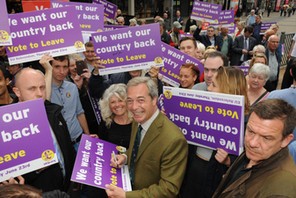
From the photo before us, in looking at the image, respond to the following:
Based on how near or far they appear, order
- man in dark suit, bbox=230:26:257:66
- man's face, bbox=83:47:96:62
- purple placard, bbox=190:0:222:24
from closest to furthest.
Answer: man's face, bbox=83:47:96:62
man in dark suit, bbox=230:26:257:66
purple placard, bbox=190:0:222:24

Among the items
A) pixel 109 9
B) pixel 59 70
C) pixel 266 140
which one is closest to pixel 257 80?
pixel 266 140

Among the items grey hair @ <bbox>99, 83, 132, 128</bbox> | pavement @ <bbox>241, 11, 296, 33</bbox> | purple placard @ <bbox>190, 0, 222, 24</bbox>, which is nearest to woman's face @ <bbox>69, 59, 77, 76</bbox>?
grey hair @ <bbox>99, 83, 132, 128</bbox>

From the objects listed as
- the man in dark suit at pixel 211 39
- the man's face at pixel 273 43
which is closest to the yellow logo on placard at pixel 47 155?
the man's face at pixel 273 43

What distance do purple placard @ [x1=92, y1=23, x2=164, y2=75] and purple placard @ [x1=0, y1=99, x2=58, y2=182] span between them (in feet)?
5.84

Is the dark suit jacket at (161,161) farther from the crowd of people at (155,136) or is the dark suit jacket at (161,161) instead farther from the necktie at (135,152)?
the necktie at (135,152)

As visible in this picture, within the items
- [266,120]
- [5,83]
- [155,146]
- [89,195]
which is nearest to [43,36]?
[5,83]

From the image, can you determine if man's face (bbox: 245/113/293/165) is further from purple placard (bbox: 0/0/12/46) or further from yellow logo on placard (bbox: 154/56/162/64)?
purple placard (bbox: 0/0/12/46)

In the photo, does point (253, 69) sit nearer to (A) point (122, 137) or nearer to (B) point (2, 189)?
(A) point (122, 137)

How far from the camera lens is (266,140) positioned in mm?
→ 1711

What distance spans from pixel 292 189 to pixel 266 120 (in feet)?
1.36

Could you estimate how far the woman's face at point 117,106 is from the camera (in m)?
3.25

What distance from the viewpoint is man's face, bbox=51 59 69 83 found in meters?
3.54

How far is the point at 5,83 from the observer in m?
3.03

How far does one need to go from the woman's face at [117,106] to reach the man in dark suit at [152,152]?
74 centimetres
